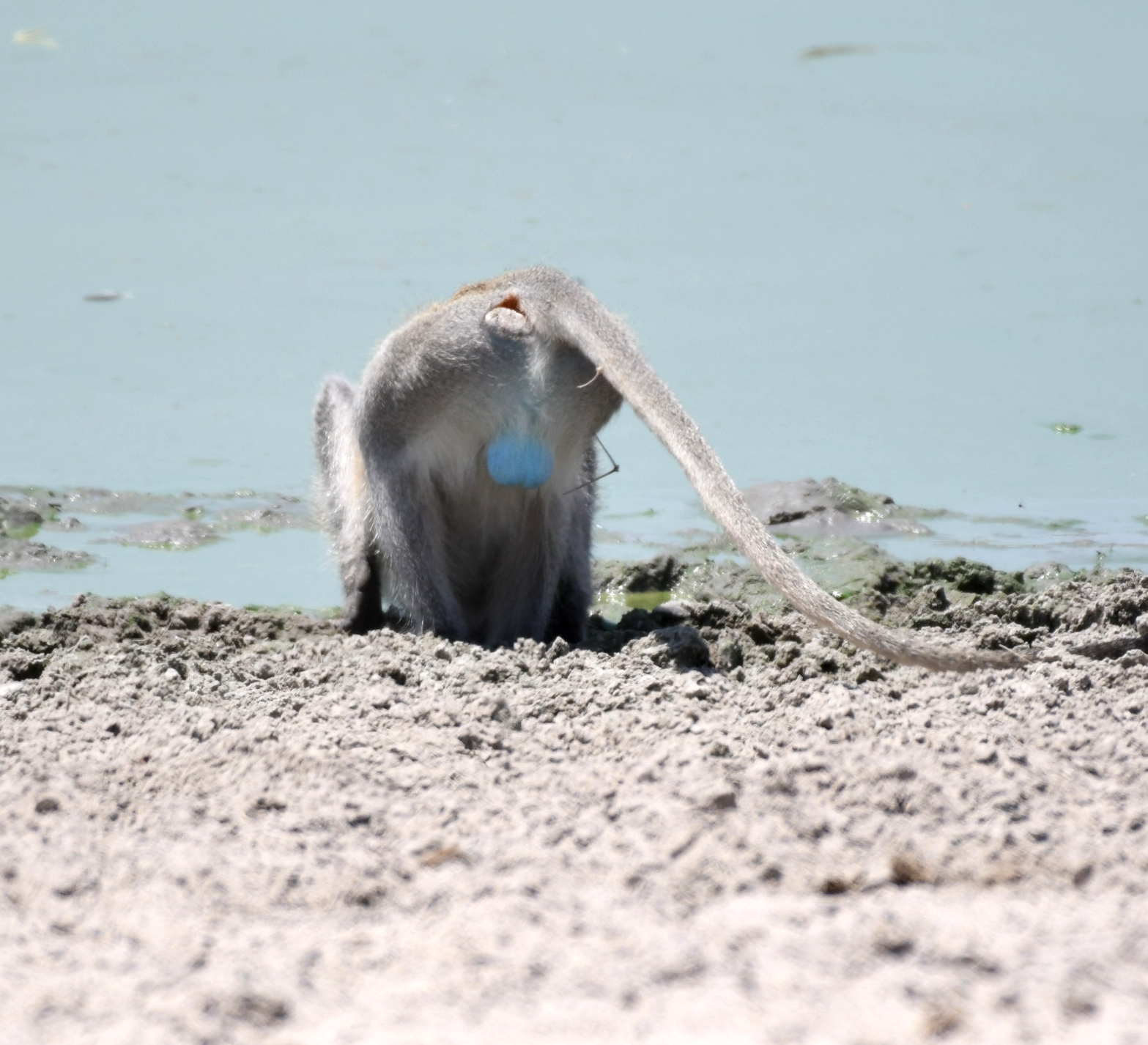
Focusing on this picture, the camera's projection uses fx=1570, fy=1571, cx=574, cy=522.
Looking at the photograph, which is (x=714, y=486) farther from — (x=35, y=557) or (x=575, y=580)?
(x=35, y=557)

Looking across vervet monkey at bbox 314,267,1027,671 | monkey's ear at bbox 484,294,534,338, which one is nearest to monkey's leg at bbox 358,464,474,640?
vervet monkey at bbox 314,267,1027,671

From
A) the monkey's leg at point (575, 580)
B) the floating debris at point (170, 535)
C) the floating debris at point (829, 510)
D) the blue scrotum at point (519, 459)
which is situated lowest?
the floating debris at point (170, 535)

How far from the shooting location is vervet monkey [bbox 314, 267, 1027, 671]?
6.00 meters

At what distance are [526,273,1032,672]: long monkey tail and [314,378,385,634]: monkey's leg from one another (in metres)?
1.31

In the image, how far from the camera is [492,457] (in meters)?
6.36

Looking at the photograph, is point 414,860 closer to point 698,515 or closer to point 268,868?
point 268,868

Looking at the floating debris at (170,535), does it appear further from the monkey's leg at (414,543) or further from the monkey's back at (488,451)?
the monkey's leg at (414,543)

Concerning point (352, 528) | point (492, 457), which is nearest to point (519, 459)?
point (492, 457)

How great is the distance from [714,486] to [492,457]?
1.30m

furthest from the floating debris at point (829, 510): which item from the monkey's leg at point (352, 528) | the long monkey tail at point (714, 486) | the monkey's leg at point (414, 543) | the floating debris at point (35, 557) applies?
the floating debris at point (35, 557)

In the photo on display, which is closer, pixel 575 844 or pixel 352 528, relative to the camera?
pixel 575 844

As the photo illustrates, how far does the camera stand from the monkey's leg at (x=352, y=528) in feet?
22.9

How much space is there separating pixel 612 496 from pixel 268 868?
22.8 feet

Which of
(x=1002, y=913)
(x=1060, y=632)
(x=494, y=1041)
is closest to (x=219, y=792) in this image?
(x=494, y=1041)
